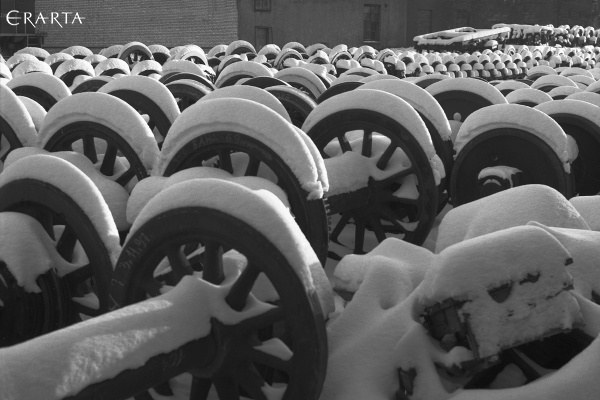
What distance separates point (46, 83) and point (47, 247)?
10.5 feet

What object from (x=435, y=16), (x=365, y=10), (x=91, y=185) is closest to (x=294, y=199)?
(x=91, y=185)

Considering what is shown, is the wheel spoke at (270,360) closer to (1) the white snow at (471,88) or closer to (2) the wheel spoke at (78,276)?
(2) the wheel spoke at (78,276)

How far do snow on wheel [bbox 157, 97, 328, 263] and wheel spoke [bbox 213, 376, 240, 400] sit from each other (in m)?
1.03

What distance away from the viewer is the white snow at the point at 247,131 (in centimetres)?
327

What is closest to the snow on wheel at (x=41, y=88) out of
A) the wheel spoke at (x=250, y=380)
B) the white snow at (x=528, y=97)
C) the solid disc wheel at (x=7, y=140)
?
the solid disc wheel at (x=7, y=140)

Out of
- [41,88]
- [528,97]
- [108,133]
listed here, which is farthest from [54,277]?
[528,97]

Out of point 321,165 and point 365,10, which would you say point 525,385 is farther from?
point 365,10

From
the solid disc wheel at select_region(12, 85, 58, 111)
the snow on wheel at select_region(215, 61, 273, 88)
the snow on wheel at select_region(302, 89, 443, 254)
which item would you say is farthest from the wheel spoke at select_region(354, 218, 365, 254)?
the snow on wheel at select_region(215, 61, 273, 88)

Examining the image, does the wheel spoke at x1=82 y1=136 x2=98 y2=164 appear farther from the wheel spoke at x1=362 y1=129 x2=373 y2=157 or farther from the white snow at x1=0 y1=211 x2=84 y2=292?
the wheel spoke at x1=362 y1=129 x2=373 y2=157

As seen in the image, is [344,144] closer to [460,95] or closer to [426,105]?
[426,105]

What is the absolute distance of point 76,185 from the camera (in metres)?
2.74

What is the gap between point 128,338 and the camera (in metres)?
2.03

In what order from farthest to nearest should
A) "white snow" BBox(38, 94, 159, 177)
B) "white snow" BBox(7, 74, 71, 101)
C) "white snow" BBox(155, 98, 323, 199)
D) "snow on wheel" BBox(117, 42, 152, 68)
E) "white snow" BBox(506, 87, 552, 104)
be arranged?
"snow on wheel" BBox(117, 42, 152, 68)
"white snow" BBox(506, 87, 552, 104)
"white snow" BBox(7, 74, 71, 101)
"white snow" BBox(38, 94, 159, 177)
"white snow" BBox(155, 98, 323, 199)

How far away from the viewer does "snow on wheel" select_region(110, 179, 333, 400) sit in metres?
2.18
